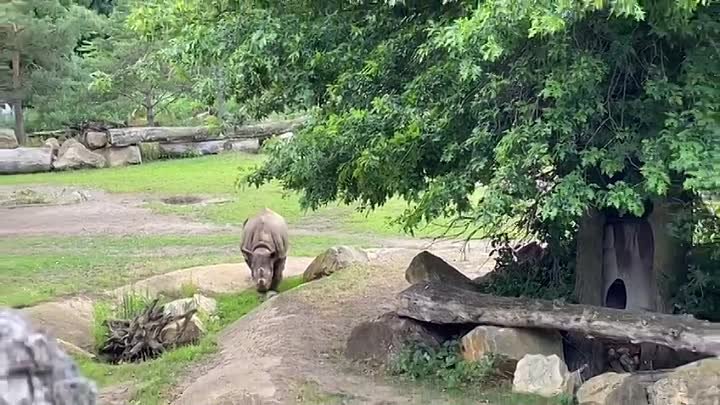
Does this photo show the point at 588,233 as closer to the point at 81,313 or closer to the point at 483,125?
the point at 483,125

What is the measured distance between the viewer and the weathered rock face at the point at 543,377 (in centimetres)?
728

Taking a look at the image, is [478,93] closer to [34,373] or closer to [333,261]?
[333,261]

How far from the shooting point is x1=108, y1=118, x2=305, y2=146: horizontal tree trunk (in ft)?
90.6

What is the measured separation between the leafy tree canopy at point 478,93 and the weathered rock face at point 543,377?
1.14 m

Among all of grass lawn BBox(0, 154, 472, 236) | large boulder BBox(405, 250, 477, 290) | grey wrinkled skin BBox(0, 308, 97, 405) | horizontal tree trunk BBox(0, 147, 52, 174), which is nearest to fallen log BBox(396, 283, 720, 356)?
large boulder BBox(405, 250, 477, 290)

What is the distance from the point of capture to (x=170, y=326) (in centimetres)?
1044

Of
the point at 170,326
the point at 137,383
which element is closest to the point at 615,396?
the point at 137,383

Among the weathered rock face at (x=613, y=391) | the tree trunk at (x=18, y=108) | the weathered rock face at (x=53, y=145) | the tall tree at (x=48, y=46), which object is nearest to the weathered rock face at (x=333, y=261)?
the weathered rock face at (x=613, y=391)

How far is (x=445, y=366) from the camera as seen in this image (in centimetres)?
797

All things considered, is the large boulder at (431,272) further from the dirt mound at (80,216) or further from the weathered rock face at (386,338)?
the dirt mound at (80,216)

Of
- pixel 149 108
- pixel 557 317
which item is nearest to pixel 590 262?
pixel 557 317

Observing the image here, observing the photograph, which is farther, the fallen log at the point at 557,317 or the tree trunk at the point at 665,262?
the tree trunk at the point at 665,262

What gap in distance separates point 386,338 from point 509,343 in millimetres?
1173

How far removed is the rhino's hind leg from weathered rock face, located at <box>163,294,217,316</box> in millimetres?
1066
